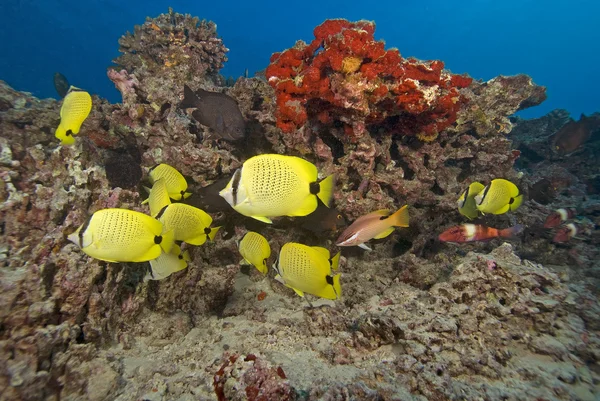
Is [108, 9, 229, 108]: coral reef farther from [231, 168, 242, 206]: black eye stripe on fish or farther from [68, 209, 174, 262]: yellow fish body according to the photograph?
[231, 168, 242, 206]: black eye stripe on fish

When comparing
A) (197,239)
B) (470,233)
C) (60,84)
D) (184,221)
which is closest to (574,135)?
(470,233)

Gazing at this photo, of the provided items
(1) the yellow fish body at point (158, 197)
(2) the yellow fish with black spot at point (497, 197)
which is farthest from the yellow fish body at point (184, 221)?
(2) the yellow fish with black spot at point (497, 197)

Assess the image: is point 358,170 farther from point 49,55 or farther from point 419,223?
point 49,55

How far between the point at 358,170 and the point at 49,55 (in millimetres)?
80876

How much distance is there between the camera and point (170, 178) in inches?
140

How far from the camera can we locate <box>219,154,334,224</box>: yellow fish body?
1892 millimetres

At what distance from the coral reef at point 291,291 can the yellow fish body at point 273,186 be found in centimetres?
107

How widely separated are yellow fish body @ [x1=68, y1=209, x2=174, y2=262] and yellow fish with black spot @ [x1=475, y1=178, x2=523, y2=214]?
3.31m

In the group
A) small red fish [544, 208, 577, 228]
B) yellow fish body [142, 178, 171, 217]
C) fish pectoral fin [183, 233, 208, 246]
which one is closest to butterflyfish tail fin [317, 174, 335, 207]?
fish pectoral fin [183, 233, 208, 246]

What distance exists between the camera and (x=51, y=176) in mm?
4465

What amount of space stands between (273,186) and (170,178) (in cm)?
213

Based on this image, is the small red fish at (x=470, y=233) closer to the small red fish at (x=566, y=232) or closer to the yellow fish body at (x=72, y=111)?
the small red fish at (x=566, y=232)

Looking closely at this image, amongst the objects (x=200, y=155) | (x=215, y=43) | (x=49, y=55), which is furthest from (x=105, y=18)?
(x=200, y=155)

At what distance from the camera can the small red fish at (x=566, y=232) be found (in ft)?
16.8
